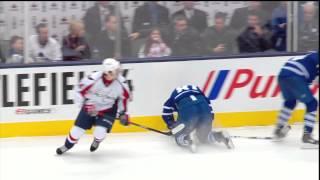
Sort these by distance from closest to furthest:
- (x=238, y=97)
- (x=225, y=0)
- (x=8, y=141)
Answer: (x=8, y=141) → (x=238, y=97) → (x=225, y=0)

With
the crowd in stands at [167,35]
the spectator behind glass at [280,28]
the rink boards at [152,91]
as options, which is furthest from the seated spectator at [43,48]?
the spectator behind glass at [280,28]

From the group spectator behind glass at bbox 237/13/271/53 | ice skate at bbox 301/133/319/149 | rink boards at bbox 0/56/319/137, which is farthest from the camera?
spectator behind glass at bbox 237/13/271/53

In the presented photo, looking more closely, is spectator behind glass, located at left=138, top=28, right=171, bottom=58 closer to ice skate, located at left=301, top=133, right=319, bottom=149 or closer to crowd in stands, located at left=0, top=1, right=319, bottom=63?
crowd in stands, located at left=0, top=1, right=319, bottom=63

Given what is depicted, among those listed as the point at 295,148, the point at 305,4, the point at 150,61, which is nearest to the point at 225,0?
the point at 305,4

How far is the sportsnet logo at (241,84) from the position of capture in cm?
837

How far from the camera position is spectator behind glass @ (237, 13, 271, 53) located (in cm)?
867

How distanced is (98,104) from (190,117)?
0.76 meters

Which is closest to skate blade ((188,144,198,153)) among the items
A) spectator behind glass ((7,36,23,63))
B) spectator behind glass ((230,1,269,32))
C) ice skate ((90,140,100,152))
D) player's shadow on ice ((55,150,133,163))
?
player's shadow on ice ((55,150,133,163))

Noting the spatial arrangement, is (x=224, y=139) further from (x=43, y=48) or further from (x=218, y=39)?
(x=43, y=48)

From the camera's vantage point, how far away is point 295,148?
7625mm

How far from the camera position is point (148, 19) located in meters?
8.72

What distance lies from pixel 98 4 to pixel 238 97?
5.22ft

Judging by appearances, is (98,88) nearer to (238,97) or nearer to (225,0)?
(238,97)

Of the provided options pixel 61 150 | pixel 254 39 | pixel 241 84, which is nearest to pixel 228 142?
pixel 241 84
